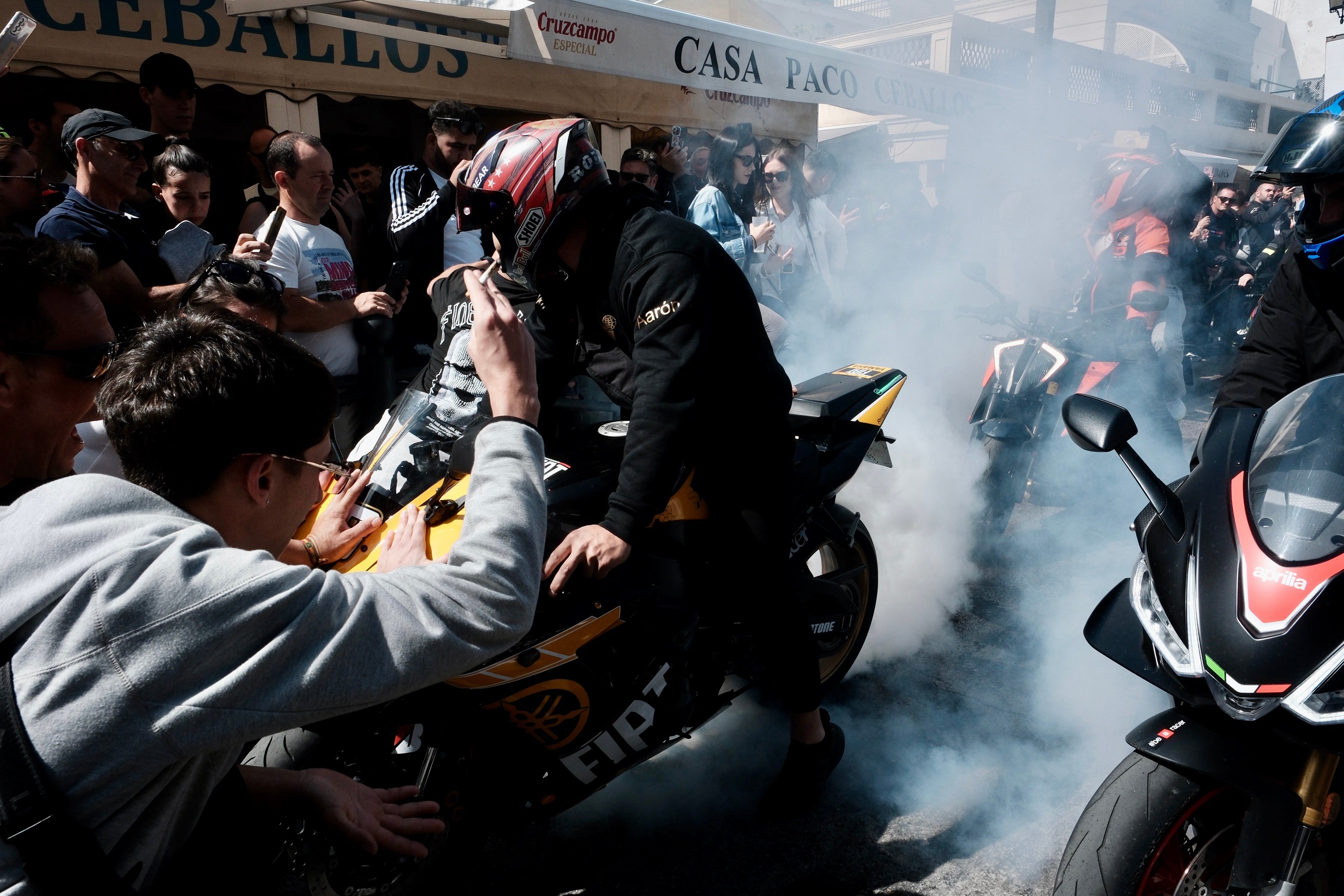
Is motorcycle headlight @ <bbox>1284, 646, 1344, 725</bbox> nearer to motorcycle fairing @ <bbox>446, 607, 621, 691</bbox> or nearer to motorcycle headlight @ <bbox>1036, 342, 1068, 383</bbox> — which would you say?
motorcycle fairing @ <bbox>446, 607, 621, 691</bbox>

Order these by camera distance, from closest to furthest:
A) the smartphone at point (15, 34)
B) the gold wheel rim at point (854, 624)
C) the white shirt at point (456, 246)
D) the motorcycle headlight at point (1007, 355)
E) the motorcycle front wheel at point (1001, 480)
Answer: the smartphone at point (15, 34) → the gold wheel rim at point (854, 624) → the motorcycle front wheel at point (1001, 480) → the motorcycle headlight at point (1007, 355) → the white shirt at point (456, 246)

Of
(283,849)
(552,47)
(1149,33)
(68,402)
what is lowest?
(283,849)

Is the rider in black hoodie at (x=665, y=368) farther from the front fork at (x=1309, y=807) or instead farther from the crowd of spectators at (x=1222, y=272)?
the crowd of spectators at (x=1222, y=272)

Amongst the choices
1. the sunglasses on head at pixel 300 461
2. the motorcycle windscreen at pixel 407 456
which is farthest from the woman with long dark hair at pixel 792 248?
the sunglasses on head at pixel 300 461

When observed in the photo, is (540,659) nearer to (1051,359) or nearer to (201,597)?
(201,597)

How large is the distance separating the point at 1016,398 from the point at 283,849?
3.87m

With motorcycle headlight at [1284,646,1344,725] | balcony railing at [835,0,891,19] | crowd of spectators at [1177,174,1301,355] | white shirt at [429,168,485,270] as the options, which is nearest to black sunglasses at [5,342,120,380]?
motorcycle headlight at [1284,646,1344,725]

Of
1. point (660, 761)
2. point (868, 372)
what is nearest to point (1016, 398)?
point (868, 372)

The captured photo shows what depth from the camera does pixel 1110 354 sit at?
475 centimetres

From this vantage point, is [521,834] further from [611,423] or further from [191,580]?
[191,580]

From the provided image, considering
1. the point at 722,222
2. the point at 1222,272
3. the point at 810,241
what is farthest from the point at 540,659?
the point at 1222,272

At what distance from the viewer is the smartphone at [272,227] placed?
353 cm

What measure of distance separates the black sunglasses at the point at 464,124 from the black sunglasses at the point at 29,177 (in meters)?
2.10

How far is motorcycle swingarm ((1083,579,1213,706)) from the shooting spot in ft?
5.70
